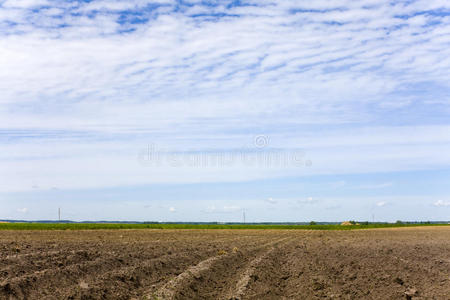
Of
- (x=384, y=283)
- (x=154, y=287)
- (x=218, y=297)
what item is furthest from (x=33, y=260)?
(x=384, y=283)

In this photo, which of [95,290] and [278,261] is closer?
[95,290]

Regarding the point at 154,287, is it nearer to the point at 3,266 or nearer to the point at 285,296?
the point at 285,296

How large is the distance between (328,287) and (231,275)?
5.23 metres

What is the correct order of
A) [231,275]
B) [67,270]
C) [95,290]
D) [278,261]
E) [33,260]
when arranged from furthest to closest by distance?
1. [278,261]
2. [33,260]
3. [231,275]
4. [67,270]
5. [95,290]

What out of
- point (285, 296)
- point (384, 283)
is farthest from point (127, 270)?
point (384, 283)

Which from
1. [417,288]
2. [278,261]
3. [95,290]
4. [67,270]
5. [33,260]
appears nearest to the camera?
[95,290]

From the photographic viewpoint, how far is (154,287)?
696 inches

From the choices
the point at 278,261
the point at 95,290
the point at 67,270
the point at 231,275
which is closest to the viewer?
the point at 95,290

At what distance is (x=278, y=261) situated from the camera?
2831 centimetres

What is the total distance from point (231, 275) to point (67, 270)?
6733 millimetres

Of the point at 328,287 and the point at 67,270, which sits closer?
the point at 328,287

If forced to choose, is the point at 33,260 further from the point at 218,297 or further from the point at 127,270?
the point at 218,297

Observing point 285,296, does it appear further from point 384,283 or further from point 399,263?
point 399,263

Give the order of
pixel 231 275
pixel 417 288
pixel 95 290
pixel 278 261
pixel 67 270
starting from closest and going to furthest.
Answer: pixel 95 290, pixel 417 288, pixel 67 270, pixel 231 275, pixel 278 261
